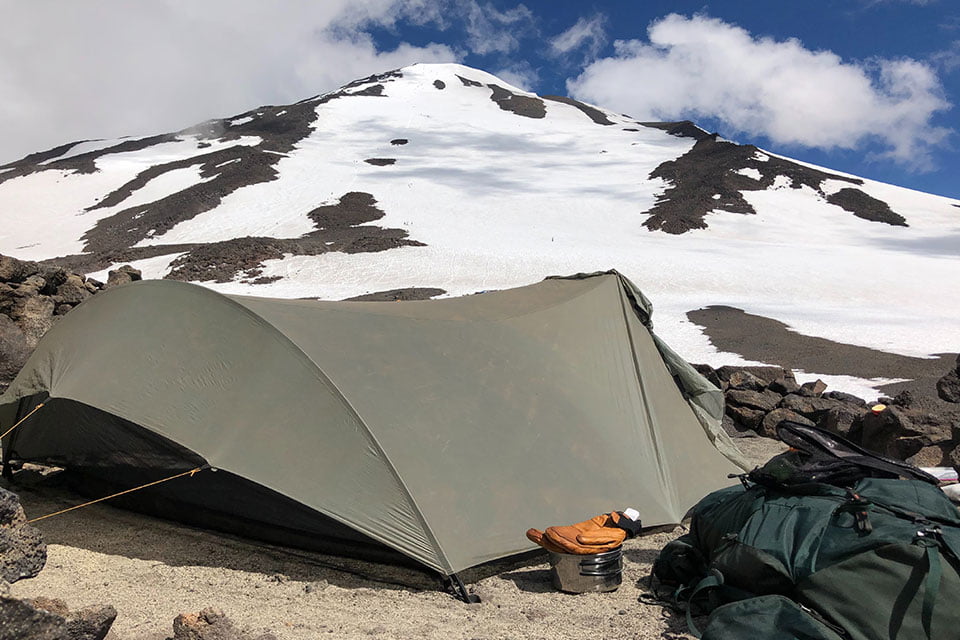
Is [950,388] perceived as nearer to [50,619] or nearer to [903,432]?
[903,432]

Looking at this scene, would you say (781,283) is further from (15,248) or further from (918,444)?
(15,248)

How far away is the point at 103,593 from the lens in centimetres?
488

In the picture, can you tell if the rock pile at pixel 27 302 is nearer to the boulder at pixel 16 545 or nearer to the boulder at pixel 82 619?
the boulder at pixel 16 545

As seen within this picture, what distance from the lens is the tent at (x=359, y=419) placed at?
552 cm

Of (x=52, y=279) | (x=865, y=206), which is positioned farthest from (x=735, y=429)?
(x=865, y=206)

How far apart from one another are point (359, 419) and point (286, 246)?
38696 mm

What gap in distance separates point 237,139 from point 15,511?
80.2 meters

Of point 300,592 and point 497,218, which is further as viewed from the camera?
point 497,218

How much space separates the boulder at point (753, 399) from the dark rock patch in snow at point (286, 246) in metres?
27.3

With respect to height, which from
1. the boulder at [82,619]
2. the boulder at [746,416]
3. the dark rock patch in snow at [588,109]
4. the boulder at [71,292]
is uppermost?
the dark rock patch in snow at [588,109]

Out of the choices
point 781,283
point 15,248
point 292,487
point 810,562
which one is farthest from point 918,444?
point 15,248

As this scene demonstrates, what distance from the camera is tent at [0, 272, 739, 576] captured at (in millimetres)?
5520

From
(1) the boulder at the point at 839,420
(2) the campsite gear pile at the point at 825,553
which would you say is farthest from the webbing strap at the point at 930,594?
(1) the boulder at the point at 839,420

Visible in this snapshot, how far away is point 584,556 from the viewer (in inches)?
208
